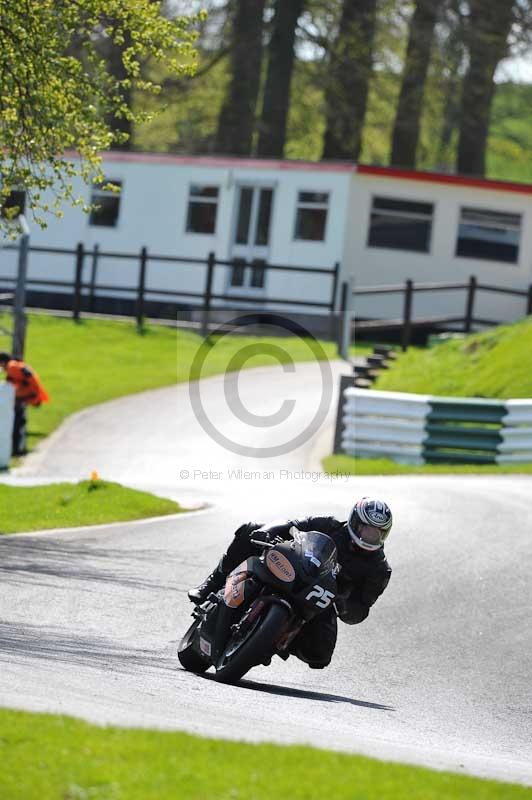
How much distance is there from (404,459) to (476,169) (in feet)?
75.8

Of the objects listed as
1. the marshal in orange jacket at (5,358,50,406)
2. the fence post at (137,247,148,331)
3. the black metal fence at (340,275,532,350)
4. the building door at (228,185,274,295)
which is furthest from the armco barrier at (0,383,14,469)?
the building door at (228,185,274,295)

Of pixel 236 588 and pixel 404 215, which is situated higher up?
pixel 404 215

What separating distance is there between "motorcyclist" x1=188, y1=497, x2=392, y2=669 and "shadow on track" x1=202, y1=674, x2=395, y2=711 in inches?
8.2

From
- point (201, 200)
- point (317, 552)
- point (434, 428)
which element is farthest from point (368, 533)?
point (201, 200)

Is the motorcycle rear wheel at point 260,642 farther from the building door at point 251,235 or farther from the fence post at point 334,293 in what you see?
the building door at point 251,235

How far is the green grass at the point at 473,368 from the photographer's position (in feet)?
82.2

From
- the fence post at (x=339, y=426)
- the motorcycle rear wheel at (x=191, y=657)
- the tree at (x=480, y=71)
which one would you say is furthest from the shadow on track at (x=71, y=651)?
the tree at (x=480, y=71)

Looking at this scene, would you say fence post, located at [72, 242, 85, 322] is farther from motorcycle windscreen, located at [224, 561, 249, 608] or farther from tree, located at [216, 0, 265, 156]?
motorcycle windscreen, located at [224, 561, 249, 608]

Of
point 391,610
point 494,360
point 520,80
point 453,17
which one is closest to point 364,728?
point 391,610

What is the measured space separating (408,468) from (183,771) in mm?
16707

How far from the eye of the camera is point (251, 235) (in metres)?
38.1

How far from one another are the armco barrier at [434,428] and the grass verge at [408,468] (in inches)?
9.4

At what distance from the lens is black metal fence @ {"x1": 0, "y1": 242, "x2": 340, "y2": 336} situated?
113 ft

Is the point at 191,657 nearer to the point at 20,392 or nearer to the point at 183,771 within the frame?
the point at 183,771
